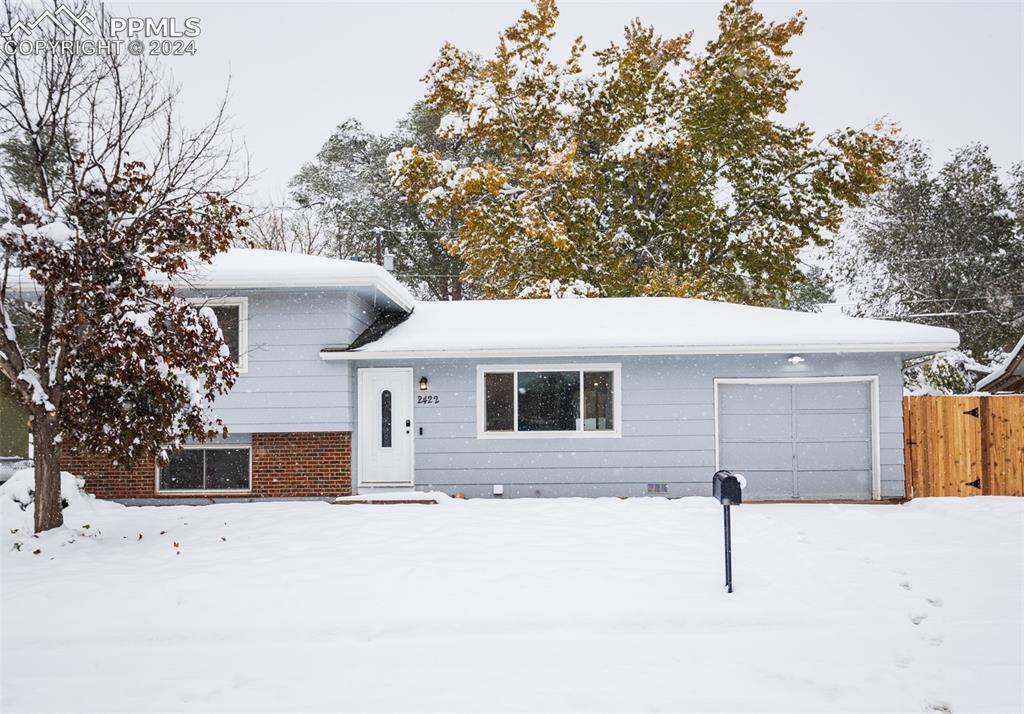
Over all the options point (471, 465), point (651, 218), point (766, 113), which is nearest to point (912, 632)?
point (471, 465)

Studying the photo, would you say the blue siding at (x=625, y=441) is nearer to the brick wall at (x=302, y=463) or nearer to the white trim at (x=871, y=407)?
the white trim at (x=871, y=407)

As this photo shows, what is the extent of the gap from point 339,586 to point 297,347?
6.01 m

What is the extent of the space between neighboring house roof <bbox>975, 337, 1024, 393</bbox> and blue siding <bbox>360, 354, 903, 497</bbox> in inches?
269

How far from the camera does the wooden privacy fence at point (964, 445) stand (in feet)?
36.3

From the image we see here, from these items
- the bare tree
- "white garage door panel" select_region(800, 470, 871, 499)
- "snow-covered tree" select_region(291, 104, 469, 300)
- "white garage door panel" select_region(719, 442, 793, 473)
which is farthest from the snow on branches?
the bare tree

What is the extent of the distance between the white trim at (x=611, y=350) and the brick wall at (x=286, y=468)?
1425mm

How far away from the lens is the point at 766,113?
19719mm

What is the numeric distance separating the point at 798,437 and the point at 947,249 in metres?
19.3

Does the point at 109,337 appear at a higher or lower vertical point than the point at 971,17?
lower

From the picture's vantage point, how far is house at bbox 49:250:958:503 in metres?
11.3

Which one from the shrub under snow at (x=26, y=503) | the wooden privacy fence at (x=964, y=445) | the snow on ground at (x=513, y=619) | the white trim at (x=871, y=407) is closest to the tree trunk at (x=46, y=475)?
the shrub under snow at (x=26, y=503)

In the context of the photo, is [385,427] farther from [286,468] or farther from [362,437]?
[286,468]

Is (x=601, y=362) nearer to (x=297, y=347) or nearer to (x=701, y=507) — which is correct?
(x=701, y=507)

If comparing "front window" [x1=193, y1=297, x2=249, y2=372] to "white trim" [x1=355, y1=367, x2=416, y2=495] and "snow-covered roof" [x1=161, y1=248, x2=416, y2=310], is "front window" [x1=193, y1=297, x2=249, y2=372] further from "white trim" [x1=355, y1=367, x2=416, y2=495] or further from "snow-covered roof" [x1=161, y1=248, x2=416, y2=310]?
"white trim" [x1=355, y1=367, x2=416, y2=495]
